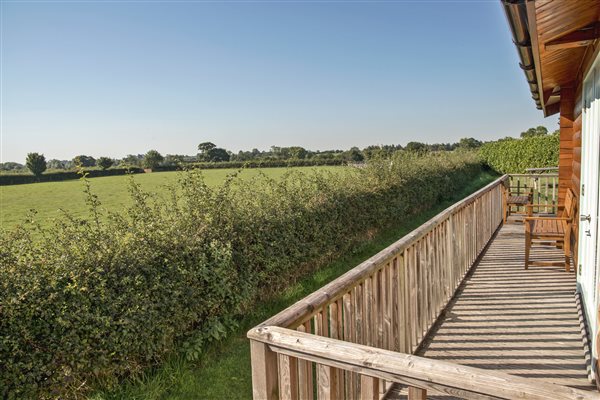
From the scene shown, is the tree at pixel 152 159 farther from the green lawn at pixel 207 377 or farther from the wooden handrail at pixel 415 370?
the wooden handrail at pixel 415 370

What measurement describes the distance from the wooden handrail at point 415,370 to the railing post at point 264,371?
34 millimetres

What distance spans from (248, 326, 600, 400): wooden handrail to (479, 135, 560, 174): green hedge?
88.8 ft

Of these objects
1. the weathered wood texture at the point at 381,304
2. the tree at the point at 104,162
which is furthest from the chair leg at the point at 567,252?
the tree at the point at 104,162

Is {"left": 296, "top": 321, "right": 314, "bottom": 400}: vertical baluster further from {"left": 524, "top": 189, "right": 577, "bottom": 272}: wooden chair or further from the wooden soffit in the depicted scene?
{"left": 524, "top": 189, "right": 577, "bottom": 272}: wooden chair

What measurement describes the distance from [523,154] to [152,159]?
4949cm

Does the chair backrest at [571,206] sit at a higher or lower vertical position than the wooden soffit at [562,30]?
lower

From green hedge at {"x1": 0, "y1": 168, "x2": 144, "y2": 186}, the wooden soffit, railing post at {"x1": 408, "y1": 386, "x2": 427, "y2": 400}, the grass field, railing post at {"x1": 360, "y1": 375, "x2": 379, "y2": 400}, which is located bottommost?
the grass field

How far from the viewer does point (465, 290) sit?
463cm

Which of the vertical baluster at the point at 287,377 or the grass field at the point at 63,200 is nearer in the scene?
the vertical baluster at the point at 287,377

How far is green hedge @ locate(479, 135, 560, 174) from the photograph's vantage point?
80.6 feet

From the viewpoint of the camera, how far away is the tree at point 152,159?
56969 mm

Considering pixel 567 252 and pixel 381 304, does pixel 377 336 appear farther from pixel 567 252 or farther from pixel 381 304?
pixel 567 252

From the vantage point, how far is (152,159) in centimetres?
5803

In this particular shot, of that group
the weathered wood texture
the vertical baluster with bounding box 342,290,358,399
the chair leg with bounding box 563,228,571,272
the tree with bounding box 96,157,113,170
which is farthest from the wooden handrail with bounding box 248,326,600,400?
the tree with bounding box 96,157,113,170
